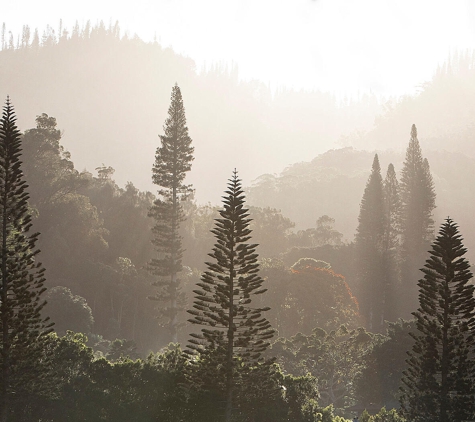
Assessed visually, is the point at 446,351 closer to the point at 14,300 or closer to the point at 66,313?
the point at 14,300

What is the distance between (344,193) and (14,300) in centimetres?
10009

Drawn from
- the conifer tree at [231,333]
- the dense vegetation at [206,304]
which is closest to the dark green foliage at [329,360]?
the dense vegetation at [206,304]

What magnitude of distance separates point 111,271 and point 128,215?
892 cm

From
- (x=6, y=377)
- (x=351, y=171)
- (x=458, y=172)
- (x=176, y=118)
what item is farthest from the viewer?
(x=351, y=171)

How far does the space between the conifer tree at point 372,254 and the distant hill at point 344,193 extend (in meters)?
41.0

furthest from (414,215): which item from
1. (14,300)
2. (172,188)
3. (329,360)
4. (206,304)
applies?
(14,300)

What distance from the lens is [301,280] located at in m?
53.8

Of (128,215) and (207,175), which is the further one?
(207,175)

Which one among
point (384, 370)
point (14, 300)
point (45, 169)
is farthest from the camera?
point (45, 169)

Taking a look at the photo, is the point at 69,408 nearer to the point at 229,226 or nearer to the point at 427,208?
the point at 229,226

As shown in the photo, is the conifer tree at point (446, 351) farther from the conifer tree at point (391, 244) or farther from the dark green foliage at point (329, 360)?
the conifer tree at point (391, 244)

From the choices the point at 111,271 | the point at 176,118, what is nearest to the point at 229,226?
the point at 176,118

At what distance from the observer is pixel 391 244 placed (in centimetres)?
6888

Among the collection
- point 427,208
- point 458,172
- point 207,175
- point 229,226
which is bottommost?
point 229,226
